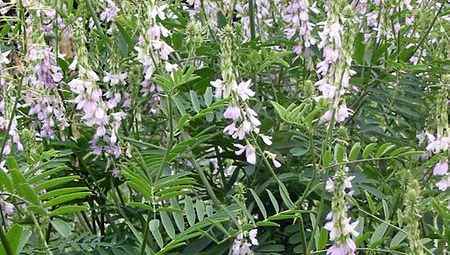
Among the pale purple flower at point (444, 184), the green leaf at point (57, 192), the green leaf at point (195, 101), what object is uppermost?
the green leaf at point (195, 101)

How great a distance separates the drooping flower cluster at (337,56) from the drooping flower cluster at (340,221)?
0.49ft

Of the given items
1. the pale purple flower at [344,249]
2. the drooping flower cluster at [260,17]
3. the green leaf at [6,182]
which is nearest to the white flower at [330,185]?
the pale purple flower at [344,249]

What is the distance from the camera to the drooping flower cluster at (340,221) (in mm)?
1485

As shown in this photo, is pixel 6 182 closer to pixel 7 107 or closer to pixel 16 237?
pixel 16 237

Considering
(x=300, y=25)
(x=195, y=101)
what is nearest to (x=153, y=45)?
(x=195, y=101)

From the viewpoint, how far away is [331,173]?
185cm

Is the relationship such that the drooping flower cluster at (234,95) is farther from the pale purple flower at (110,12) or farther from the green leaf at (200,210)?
the pale purple flower at (110,12)

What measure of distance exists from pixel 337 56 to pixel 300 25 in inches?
16.4

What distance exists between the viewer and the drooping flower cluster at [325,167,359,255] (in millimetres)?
1485

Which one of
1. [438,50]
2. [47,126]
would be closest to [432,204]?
Result: [438,50]

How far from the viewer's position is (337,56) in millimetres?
1684

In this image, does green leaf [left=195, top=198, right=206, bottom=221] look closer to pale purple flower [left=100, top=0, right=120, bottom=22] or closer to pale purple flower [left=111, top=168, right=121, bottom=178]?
pale purple flower [left=111, top=168, right=121, bottom=178]

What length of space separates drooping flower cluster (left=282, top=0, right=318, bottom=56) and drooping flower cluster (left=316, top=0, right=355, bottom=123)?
0.33 meters

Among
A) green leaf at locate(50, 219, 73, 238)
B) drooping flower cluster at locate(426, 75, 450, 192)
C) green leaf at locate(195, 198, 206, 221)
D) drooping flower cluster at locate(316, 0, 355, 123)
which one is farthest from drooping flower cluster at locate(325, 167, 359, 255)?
green leaf at locate(50, 219, 73, 238)
